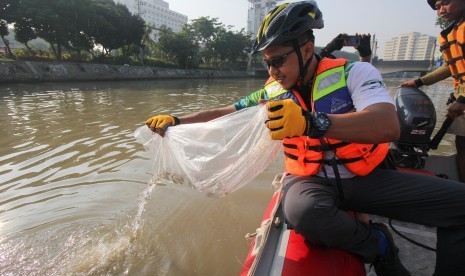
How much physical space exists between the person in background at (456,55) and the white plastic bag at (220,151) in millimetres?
2387

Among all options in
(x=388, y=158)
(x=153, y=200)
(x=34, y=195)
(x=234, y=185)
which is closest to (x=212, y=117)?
(x=234, y=185)

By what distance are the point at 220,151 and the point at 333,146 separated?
104 centimetres

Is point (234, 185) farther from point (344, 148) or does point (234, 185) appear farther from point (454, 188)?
point (454, 188)

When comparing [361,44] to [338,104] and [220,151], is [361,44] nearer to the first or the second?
[338,104]

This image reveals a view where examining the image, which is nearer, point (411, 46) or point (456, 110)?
point (456, 110)

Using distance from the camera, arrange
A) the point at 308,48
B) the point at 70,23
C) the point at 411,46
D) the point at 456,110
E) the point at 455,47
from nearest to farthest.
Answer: the point at 308,48, the point at 456,110, the point at 455,47, the point at 70,23, the point at 411,46

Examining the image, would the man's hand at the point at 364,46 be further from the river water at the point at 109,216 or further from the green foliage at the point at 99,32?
the green foliage at the point at 99,32

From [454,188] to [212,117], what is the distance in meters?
2.12

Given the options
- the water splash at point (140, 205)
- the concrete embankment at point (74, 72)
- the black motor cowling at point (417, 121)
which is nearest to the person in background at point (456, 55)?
the black motor cowling at point (417, 121)

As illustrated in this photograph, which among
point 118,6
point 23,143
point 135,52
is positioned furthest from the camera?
point 135,52

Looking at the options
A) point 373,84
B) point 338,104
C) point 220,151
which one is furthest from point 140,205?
point 373,84

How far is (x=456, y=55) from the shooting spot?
350cm

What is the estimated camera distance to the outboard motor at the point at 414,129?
3.57 metres

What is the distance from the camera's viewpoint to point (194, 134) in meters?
2.82
